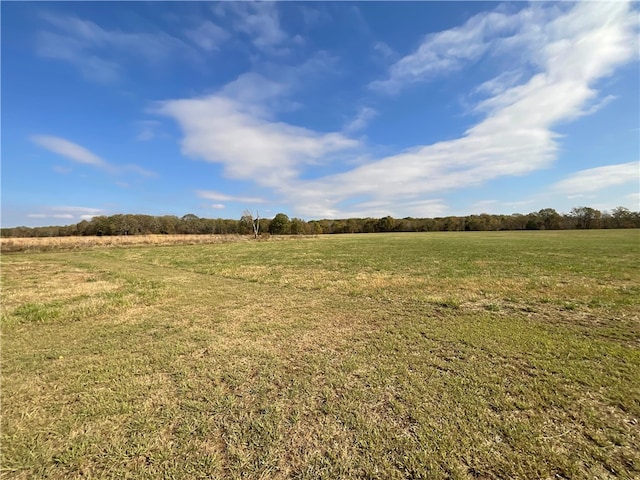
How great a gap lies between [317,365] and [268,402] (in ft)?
3.89

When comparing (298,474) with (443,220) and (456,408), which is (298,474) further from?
(443,220)

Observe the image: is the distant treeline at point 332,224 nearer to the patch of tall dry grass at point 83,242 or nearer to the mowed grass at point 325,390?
the patch of tall dry grass at point 83,242

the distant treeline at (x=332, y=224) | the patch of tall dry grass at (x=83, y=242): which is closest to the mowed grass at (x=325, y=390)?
the patch of tall dry grass at (x=83, y=242)

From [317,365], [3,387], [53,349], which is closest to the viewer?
[3,387]

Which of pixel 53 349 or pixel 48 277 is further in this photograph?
pixel 48 277

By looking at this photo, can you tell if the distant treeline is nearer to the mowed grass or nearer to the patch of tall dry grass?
the patch of tall dry grass

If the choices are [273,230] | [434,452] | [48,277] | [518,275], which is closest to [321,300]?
[434,452]

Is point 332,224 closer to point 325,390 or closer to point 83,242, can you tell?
point 83,242

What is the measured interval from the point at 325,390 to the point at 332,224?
119173 mm

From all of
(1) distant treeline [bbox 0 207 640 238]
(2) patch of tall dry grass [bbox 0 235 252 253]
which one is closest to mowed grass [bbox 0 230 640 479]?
(2) patch of tall dry grass [bbox 0 235 252 253]

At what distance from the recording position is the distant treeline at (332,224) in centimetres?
8438

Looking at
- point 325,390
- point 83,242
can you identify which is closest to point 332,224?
point 83,242

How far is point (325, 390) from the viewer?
3869 millimetres

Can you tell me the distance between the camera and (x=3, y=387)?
160 inches
